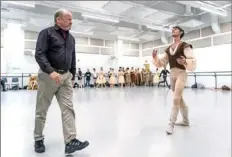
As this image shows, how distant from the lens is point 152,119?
11.2ft

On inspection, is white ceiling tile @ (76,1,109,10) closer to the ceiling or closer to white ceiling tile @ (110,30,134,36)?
the ceiling

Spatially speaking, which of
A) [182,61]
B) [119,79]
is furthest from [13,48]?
[182,61]

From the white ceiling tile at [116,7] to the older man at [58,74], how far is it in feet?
27.5

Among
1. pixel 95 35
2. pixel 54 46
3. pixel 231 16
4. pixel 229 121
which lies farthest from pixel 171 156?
pixel 95 35

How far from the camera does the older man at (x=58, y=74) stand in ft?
6.05

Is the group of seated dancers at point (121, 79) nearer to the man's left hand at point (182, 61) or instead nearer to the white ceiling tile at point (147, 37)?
the white ceiling tile at point (147, 37)

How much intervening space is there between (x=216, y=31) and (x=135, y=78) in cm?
629

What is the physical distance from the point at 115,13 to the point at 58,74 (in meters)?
Result: 9.91

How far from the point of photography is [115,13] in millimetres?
11094

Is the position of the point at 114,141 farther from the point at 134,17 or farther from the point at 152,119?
the point at 134,17

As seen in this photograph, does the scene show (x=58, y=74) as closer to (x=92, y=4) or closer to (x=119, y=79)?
(x=92, y=4)

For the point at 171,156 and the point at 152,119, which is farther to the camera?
the point at 152,119

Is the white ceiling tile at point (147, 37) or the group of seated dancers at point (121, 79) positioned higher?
the white ceiling tile at point (147, 37)

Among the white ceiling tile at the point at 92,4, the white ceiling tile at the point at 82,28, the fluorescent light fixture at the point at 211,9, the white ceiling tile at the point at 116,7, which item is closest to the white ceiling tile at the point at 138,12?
the white ceiling tile at the point at 116,7
